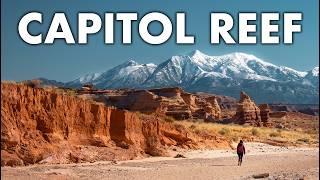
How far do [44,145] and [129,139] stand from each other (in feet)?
20.6

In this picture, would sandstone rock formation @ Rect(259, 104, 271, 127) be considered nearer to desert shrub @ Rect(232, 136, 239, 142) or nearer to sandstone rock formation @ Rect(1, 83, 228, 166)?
desert shrub @ Rect(232, 136, 239, 142)

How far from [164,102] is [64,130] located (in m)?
49.2

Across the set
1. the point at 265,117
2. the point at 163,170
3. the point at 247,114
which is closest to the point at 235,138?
the point at 163,170

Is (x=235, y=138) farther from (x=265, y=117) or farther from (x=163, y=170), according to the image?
(x=265, y=117)

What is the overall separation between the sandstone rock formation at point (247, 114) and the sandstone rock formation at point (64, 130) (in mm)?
47352

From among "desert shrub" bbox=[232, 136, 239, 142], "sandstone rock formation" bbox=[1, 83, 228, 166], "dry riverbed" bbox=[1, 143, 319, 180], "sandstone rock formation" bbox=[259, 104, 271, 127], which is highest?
"sandstone rock formation" bbox=[1, 83, 228, 166]

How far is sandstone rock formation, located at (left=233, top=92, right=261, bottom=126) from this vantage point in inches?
3100

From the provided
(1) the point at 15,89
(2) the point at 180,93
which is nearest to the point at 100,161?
(1) the point at 15,89

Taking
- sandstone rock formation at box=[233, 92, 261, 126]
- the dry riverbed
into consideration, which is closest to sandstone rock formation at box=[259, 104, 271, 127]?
sandstone rock formation at box=[233, 92, 261, 126]

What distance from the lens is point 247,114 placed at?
262 ft

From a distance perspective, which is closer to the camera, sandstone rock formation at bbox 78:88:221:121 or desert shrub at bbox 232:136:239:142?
desert shrub at bbox 232:136:239:142

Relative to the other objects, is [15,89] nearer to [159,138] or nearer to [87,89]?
[159,138]

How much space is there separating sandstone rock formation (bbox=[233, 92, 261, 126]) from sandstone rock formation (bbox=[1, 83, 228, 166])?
47.4 m

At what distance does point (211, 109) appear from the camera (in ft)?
283
